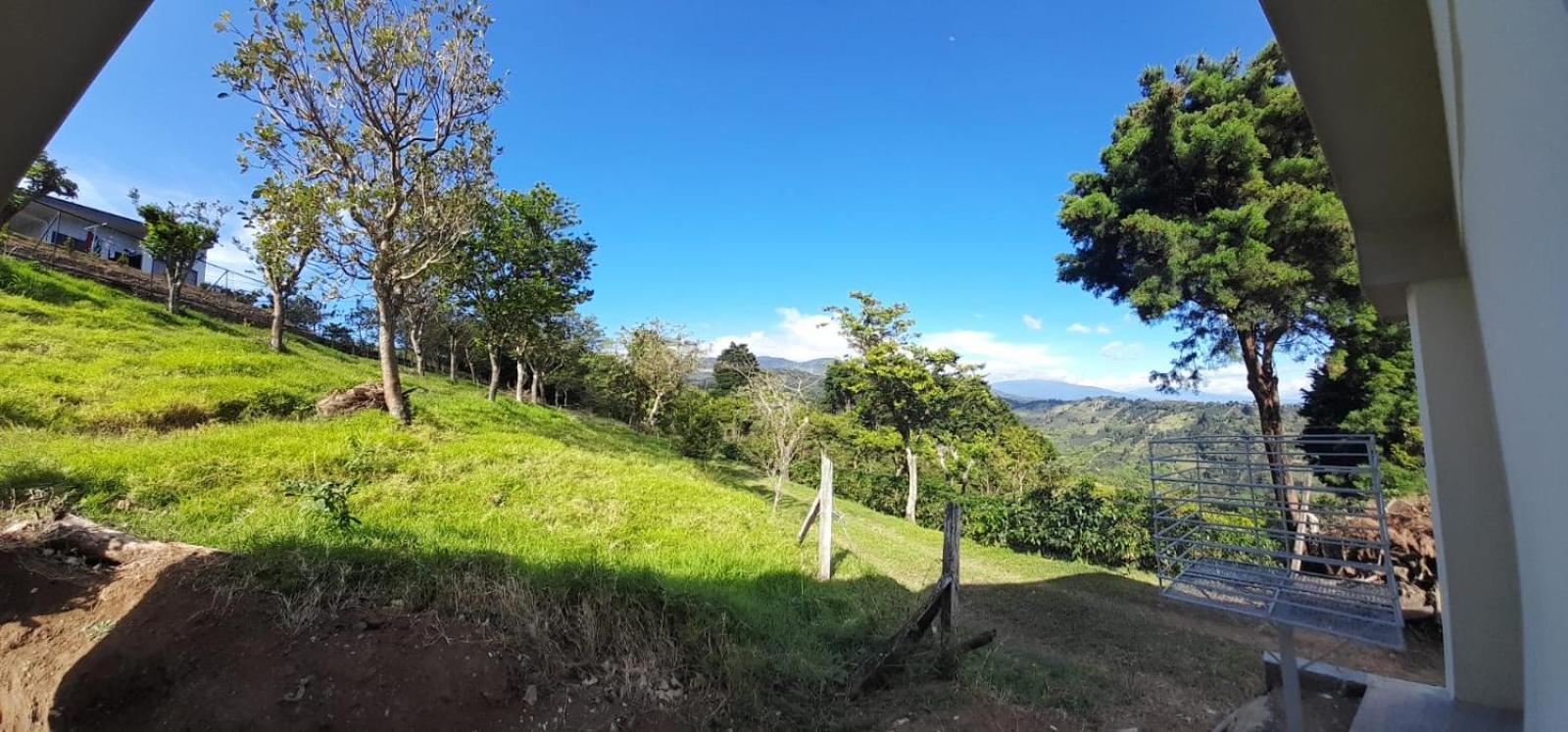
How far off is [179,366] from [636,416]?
16.1 meters

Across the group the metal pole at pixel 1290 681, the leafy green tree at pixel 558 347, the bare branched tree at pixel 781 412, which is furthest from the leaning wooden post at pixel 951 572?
the leafy green tree at pixel 558 347

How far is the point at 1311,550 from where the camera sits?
332 inches

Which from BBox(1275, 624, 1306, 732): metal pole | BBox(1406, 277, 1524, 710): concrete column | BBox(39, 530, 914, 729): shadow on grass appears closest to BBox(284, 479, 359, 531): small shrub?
BBox(39, 530, 914, 729): shadow on grass

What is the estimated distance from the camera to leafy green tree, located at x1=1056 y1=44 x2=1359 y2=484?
345 inches

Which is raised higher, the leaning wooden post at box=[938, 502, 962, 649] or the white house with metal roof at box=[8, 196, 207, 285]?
the white house with metal roof at box=[8, 196, 207, 285]

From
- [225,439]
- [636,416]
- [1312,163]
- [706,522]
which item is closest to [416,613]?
[706,522]

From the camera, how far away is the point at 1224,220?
913 centimetres

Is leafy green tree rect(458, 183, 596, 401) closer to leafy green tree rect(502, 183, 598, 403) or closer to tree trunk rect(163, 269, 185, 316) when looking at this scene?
leafy green tree rect(502, 183, 598, 403)

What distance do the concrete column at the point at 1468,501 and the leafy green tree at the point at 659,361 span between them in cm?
2038

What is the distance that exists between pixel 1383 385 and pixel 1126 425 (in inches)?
1178

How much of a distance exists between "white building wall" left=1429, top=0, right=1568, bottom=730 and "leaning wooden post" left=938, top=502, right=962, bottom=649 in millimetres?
3139

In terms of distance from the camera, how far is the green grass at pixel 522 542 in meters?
3.42

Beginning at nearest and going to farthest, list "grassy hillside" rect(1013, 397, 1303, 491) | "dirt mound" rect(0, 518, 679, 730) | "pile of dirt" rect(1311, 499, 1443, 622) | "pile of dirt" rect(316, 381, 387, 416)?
"dirt mound" rect(0, 518, 679, 730) < "pile of dirt" rect(1311, 499, 1443, 622) < "grassy hillside" rect(1013, 397, 1303, 491) < "pile of dirt" rect(316, 381, 387, 416)

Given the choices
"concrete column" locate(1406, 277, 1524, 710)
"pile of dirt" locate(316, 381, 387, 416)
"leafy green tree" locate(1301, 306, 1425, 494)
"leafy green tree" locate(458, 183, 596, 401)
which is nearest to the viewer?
"concrete column" locate(1406, 277, 1524, 710)
